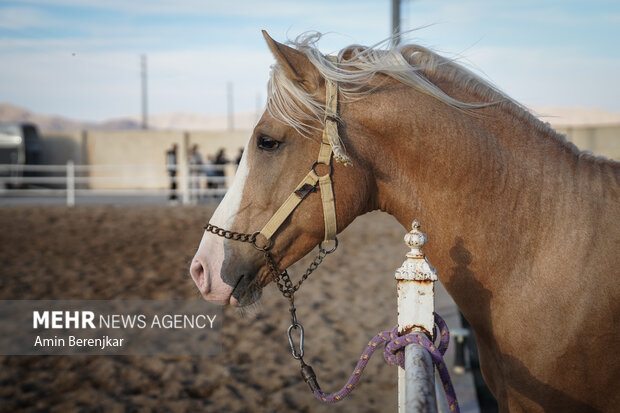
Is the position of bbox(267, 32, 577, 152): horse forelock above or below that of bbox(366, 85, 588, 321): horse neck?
above

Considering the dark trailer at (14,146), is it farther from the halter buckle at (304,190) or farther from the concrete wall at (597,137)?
the concrete wall at (597,137)

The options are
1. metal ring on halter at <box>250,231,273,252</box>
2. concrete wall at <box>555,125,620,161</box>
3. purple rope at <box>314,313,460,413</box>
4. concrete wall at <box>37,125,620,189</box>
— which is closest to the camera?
purple rope at <box>314,313,460,413</box>

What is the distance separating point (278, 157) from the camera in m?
1.81

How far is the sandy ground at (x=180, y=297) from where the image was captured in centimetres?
373

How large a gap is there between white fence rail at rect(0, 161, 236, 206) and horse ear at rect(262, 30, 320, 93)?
41.7 ft

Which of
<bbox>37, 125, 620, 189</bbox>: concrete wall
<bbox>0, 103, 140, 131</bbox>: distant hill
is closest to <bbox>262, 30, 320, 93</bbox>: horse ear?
<bbox>37, 125, 620, 189</bbox>: concrete wall

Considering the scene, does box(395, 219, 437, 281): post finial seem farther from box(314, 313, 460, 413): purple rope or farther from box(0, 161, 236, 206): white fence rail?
box(0, 161, 236, 206): white fence rail

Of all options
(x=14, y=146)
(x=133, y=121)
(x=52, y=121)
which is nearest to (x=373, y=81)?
(x=14, y=146)

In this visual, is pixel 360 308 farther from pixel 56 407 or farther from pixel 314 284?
pixel 56 407

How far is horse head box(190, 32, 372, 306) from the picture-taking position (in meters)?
1.78

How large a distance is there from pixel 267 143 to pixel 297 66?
31cm

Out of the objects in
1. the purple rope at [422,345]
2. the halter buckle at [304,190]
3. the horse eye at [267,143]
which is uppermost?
the horse eye at [267,143]

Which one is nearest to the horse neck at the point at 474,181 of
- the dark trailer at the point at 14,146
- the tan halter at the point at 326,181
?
the tan halter at the point at 326,181

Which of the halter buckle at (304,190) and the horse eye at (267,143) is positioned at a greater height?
the horse eye at (267,143)
